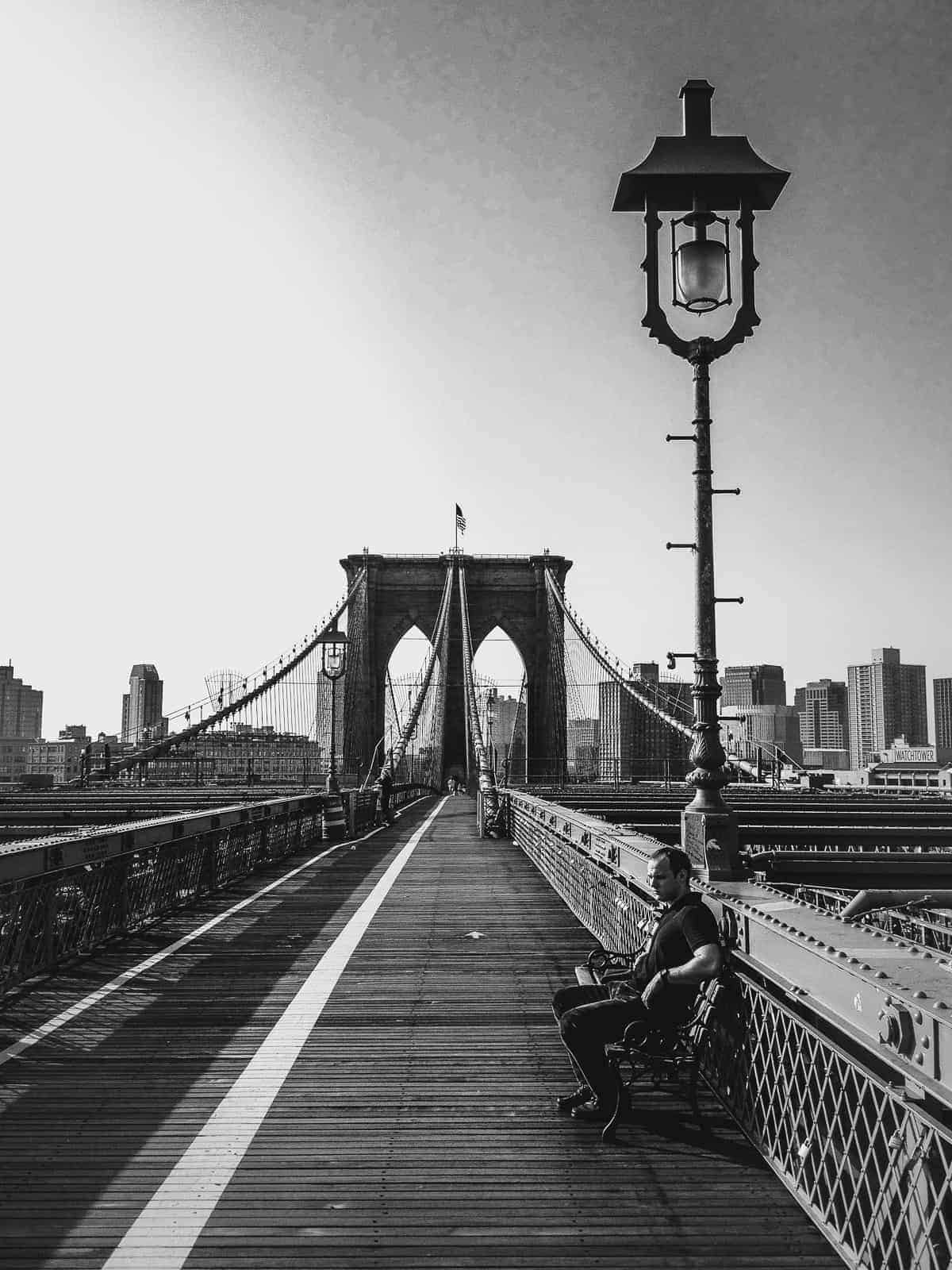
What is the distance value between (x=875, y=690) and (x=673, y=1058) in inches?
8245

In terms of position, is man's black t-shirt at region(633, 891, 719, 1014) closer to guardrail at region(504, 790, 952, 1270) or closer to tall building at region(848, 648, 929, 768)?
guardrail at region(504, 790, 952, 1270)

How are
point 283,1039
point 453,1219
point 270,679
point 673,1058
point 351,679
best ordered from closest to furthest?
point 453,1219
point 673,1058
point 283,1039
point 270,679
point 351,679

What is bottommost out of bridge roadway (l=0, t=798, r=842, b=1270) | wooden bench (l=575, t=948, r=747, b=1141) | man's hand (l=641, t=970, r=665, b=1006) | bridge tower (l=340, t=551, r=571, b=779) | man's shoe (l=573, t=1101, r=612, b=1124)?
bridge roadway (l=0, t=798, r=842, b=1270)

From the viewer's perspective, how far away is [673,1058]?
461 centimetres

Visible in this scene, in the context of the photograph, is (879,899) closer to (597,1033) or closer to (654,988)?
(654,988)

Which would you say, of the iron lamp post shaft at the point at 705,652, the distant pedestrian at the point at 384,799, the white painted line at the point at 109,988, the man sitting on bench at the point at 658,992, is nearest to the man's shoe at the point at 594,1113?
the man sitting on bench at the point at 658,992

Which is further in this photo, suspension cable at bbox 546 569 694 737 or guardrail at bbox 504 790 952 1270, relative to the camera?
suspension cable at bbox 546 569 694 737

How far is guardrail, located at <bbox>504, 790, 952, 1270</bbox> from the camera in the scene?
2889 millimetres

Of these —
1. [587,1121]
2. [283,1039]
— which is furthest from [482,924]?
[587,1121]

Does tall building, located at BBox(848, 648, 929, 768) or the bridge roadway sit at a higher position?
tall building, located at BBox(848, 648, 929, 768)

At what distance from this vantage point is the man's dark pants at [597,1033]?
14.8 feet

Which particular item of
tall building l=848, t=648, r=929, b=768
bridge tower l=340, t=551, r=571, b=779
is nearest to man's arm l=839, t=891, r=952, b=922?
bridge tower l=340, t=551, r=571, b=779

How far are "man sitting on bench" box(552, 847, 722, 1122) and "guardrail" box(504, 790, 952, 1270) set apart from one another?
184 mm

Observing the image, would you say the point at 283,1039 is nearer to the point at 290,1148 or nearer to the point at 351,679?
the point at 290,1148
